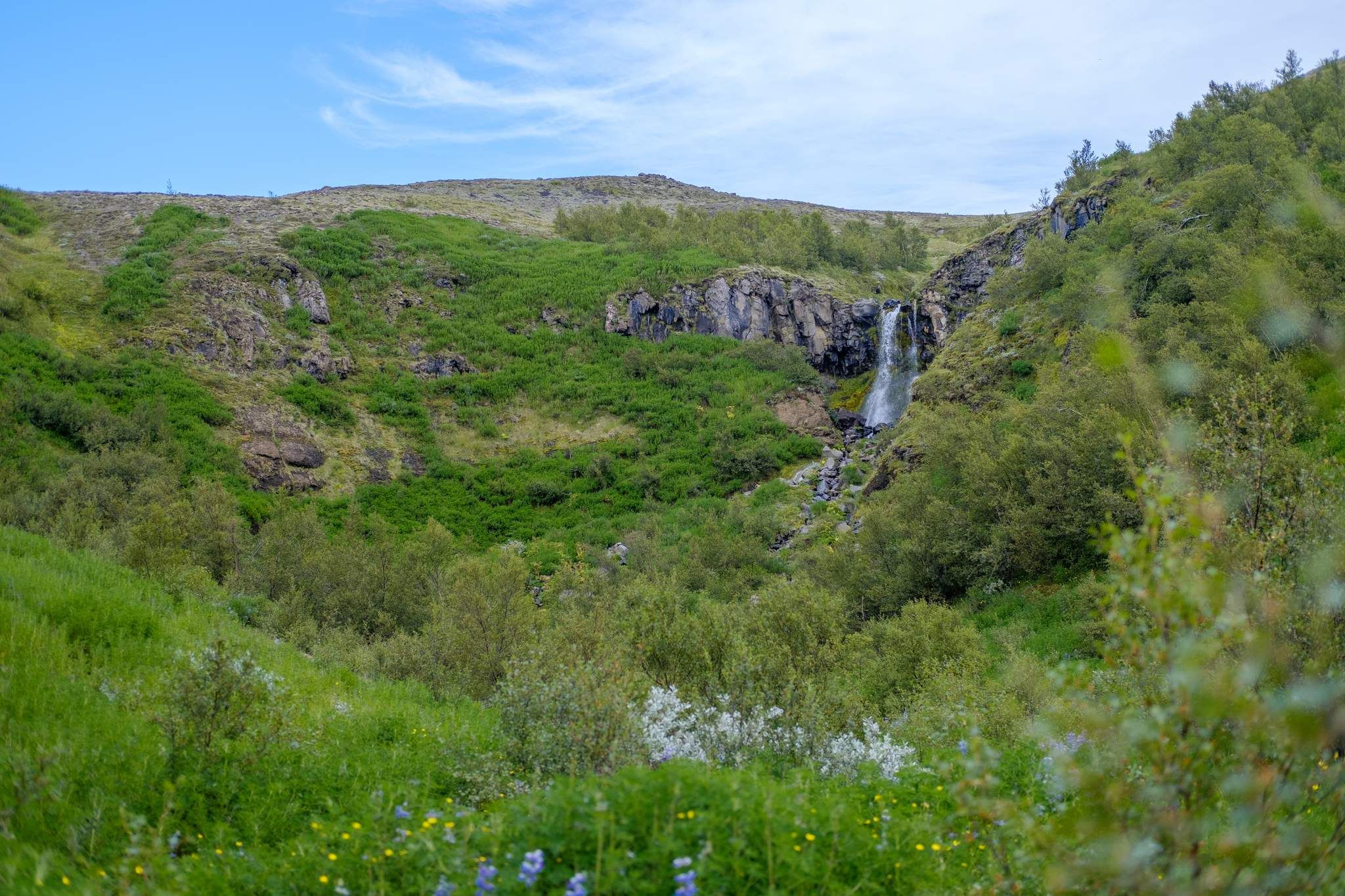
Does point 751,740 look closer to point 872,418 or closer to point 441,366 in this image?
point 872,418

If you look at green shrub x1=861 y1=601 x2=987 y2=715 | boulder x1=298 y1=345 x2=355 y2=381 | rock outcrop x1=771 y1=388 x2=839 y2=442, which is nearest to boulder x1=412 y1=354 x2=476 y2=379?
boulder x1=298 y1=345 x2=355 y2=381

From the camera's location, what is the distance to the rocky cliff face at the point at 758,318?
5481 centimetres

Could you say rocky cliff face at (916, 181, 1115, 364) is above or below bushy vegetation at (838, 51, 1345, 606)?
above

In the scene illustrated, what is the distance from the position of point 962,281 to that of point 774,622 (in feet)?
130

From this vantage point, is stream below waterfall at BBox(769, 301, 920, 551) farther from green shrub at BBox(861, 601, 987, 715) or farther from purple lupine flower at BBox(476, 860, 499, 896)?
purple lupine flower at BBox(476, 860, 499, 896)

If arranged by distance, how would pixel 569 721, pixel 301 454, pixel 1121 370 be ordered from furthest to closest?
pixel 301 454 < pixel 1121 370 < pixel 569 721

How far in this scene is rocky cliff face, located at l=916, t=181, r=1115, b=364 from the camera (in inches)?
1680

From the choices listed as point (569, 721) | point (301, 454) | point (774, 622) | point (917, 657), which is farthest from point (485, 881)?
point (301, 454)

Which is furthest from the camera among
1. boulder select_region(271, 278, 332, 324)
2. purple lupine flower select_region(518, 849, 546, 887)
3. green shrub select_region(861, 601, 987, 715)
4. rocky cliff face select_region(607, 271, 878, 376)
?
rocky cliff face select_region(607, 271, 878, 376)

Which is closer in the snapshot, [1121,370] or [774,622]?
[774,622]

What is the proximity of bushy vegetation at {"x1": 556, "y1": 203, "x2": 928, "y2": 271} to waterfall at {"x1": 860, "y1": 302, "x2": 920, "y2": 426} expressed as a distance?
13866 millimetres

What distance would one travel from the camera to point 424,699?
36.9ft

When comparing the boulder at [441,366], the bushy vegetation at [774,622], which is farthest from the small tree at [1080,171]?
the boulder at [441,366]

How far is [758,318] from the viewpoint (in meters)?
55.6
